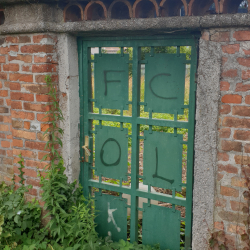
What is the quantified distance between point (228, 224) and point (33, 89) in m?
2.30

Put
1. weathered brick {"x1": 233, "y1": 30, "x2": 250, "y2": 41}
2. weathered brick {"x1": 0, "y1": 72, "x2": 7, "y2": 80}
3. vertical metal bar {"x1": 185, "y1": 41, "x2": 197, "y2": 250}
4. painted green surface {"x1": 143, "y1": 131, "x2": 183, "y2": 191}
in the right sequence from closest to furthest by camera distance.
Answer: weathered brick {"x1": 233, "y1": 30, "x2": 250, "y2": 41}
vertical metal bar {"x1": 185, "y1": 41, "x2": 197, "y2": 250}
painted green surface {"x1": 143, "y1": 131, "x2": 183, "y2": 191}
weathered brick {"x1": 0, "y1": 72, "x2": 7, "y2": 80}

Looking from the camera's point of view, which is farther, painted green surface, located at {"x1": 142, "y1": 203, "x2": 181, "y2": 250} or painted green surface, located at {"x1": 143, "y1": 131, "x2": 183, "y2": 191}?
painted green surface, located at {"x1": 142, "y1": 203, "x2": 181, "y2": 250}

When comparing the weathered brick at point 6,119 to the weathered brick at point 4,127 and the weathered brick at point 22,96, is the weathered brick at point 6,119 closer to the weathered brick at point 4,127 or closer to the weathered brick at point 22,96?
the weathered brick at point 4,127

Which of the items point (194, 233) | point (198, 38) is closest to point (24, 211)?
point (194, 233)

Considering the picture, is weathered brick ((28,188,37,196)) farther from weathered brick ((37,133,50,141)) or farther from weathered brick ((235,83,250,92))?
weathered brick ((235,83,250,92))

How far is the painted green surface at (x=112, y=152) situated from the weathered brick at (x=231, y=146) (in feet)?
3.45

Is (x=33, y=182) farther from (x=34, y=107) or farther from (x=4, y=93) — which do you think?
(x=4, y=93)

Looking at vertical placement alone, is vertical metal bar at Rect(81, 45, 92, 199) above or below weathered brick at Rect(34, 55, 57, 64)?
below

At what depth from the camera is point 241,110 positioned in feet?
7.70

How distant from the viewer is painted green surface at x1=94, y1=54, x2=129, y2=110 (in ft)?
9.97

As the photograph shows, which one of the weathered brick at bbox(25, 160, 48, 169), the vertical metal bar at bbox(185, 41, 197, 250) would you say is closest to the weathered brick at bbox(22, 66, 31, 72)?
the weathered brick at bbox(25, 160, 48, 169)

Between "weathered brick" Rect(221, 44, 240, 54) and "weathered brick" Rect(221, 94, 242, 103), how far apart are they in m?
0.34

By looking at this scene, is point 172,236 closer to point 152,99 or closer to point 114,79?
point 152,99

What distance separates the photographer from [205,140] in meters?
2.52
